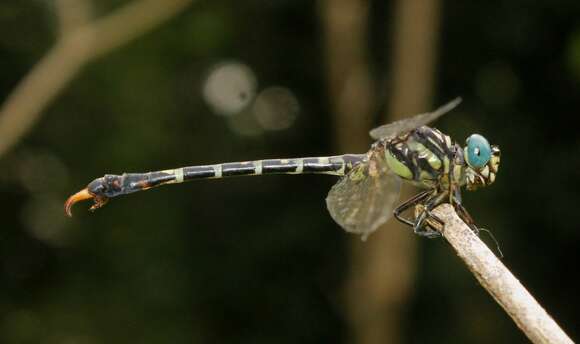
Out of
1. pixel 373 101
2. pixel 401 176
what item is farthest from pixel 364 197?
pixel 373 101

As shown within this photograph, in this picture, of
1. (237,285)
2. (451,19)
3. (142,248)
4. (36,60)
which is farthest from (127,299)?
(451,19)

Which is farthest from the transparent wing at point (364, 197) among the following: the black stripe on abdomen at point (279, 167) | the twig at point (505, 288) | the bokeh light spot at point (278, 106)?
the bokeh light spot at point (278, 106)

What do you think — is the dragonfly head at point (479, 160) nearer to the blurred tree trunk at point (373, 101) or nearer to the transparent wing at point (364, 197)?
the transparent wing at point (364, 197)

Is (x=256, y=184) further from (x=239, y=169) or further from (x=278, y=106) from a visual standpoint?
(x=239, y=169)

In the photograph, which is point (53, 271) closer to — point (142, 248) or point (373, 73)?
point (142, 248)

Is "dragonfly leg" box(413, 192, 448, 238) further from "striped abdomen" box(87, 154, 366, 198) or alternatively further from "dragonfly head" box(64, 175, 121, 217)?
"dragonfly head" box(64, 175, 121, 217)

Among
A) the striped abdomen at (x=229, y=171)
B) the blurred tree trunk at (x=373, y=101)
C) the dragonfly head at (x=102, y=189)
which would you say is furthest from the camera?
the blurred tree trunk at (x=373, y=101)

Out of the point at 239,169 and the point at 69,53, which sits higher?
the point at 69,53
